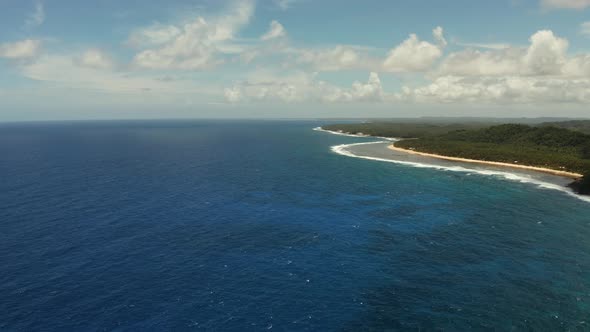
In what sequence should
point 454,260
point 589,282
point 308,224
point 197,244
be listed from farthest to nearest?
point 308,224, point 197,244, point 454,260, point 589,282

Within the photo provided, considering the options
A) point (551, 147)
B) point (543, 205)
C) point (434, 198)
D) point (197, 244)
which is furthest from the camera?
point (551, 147)

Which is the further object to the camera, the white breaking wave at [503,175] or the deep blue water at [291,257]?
the white breaking wave at [503,175]

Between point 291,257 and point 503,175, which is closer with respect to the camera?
point 291,257

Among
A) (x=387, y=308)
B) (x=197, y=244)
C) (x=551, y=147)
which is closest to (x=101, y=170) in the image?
(x=197, y=244)

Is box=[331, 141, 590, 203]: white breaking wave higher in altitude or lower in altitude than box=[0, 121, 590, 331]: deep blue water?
higher

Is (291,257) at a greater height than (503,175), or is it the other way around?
(503,175)

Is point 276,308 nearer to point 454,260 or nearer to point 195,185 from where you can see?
point 454,260

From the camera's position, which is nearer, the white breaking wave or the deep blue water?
the deep blue water

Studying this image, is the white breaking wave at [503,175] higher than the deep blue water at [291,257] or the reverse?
higher
